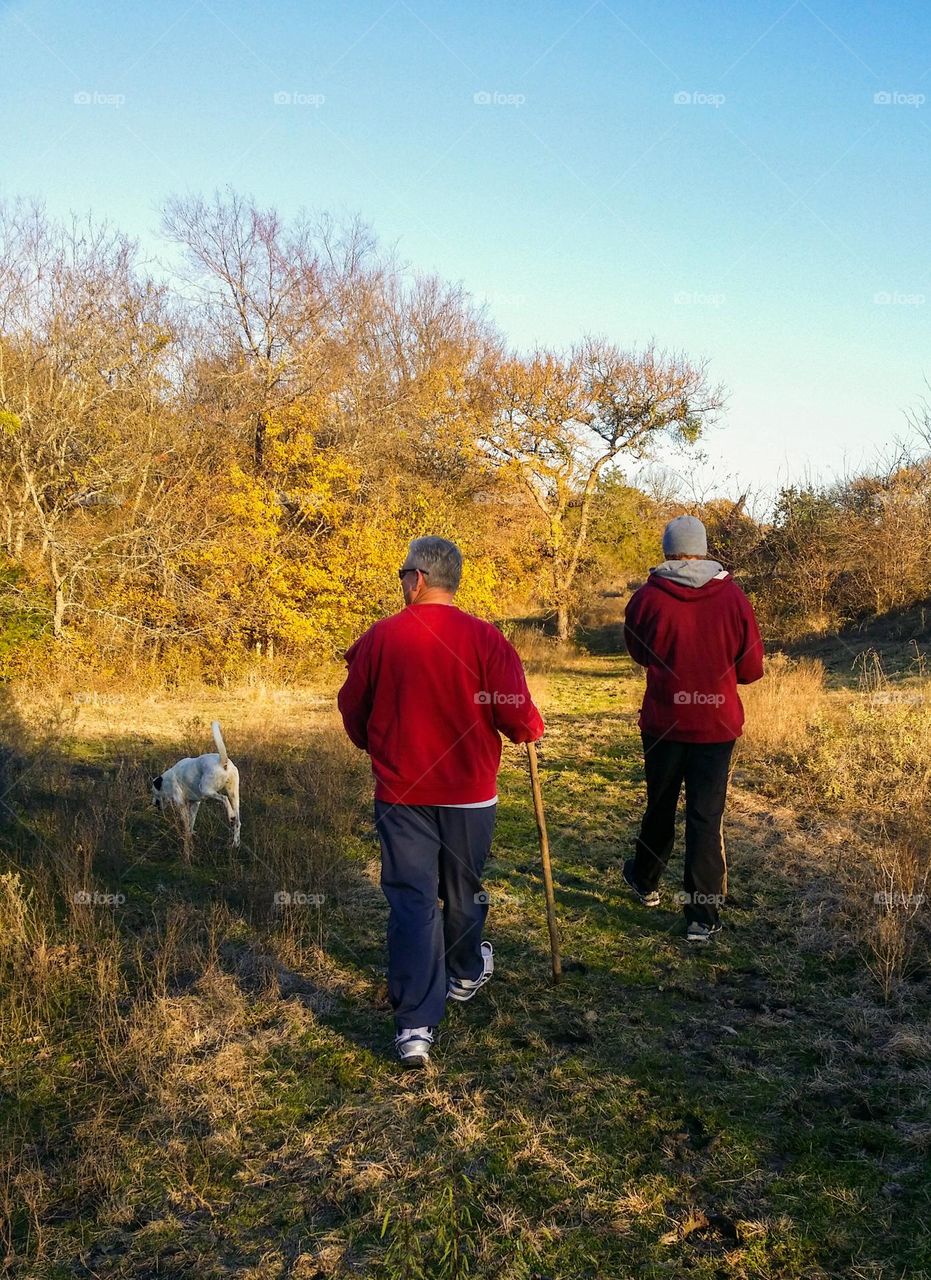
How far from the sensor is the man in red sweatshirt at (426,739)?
3336mm

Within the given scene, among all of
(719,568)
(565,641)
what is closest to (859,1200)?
(719,568)

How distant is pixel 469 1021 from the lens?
3.69 metres

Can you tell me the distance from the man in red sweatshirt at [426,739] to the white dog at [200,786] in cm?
278

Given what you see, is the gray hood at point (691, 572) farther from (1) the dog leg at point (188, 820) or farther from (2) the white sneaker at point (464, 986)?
(1) the dog leg at point (188, 820)

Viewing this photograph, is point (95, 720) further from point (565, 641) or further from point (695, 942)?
point (565, 641)

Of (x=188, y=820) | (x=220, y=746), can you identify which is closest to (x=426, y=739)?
(x=220, y=746)

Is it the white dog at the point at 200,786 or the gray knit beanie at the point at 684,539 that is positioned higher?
the gray knit beanie at the point at 684,539

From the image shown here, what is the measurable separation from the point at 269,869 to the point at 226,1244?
9.73ft

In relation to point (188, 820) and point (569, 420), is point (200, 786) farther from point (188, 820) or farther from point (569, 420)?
point (569, 420)

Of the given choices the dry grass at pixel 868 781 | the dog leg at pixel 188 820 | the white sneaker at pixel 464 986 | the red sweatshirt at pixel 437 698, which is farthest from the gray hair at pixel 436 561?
the dog leg at pixel 188 820

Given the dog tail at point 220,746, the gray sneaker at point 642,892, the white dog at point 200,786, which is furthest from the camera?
the white dog at point 200,786

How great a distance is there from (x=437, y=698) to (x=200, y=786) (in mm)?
3254

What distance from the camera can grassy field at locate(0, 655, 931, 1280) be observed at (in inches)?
94.9

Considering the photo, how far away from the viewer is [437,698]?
3.35 m
